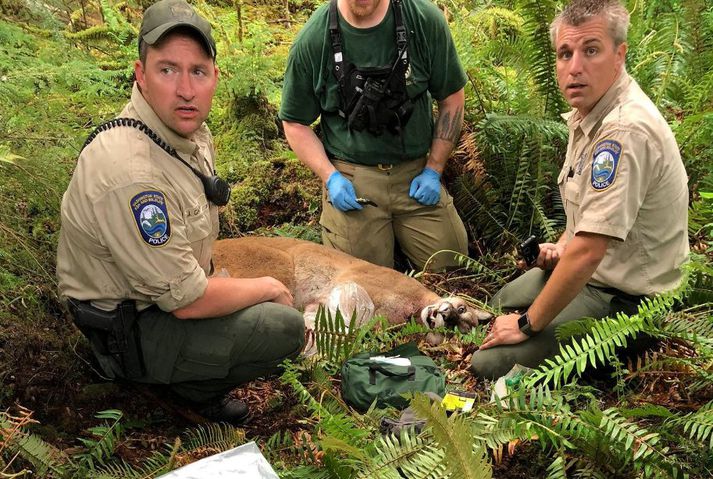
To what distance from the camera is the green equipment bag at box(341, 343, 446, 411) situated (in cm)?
443

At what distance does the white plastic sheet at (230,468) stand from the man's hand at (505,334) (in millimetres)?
2253

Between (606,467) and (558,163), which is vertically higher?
(558,163)

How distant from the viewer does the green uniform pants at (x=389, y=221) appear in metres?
6.81

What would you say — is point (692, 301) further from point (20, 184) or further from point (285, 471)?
point (20, 184)

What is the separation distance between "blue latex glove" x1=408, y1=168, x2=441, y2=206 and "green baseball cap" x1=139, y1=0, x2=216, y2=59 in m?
3.01

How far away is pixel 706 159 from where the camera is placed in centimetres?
582

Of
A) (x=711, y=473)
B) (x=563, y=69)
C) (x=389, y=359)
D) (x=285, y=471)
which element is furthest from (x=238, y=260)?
(x=711, y=473)

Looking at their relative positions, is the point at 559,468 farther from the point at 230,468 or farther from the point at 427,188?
the point at 427,188

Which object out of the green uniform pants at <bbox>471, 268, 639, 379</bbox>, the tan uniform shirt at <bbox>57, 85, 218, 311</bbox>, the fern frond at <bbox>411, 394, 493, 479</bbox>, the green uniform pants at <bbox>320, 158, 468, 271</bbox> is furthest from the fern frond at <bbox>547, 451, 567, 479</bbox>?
the green uniform pants at <bbox>320, 158, 468, 271</bbox>

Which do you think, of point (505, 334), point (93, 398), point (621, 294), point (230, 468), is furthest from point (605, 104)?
point (93, 398)

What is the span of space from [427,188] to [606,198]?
2698mm

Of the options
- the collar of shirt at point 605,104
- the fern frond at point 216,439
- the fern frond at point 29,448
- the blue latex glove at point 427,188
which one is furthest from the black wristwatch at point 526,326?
the fern frond at point 29,448

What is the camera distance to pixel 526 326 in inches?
187

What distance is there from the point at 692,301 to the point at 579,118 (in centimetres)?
149
